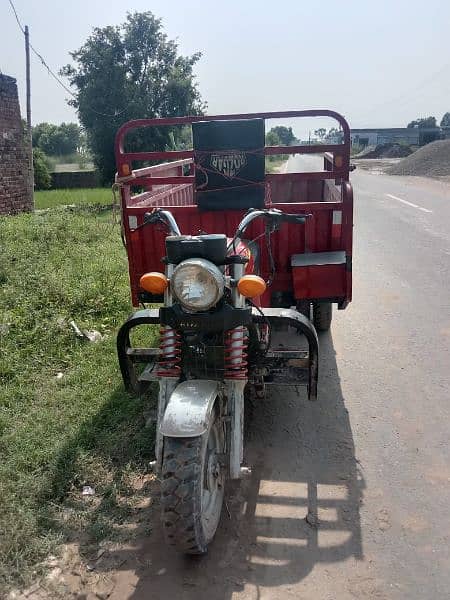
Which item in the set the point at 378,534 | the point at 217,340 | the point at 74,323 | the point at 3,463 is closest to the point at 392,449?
the point at 378,534

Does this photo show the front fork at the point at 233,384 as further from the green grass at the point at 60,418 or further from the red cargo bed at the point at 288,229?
the red cargo bed at the point at 288,229

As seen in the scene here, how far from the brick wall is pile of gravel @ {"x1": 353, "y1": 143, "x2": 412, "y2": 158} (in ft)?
148

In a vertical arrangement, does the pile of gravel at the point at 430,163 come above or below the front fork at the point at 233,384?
above

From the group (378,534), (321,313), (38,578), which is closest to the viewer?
(38,578)

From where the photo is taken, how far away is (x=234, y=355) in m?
2.89

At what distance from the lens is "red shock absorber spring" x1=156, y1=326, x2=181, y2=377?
9.71 ft

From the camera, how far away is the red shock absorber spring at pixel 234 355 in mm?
2890

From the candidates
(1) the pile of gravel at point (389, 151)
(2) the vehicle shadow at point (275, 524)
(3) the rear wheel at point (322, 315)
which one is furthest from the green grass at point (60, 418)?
(1) the pile of gravel at point (389, 151)

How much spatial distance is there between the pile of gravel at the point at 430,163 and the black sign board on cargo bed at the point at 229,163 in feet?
76.4

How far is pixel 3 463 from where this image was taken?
3.32 meters

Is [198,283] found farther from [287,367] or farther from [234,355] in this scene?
[287,367]

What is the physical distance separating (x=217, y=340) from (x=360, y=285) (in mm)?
4542

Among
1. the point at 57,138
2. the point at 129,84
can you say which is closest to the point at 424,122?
the point at 57,138

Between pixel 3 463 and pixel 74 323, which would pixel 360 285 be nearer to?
pixel 74 323
